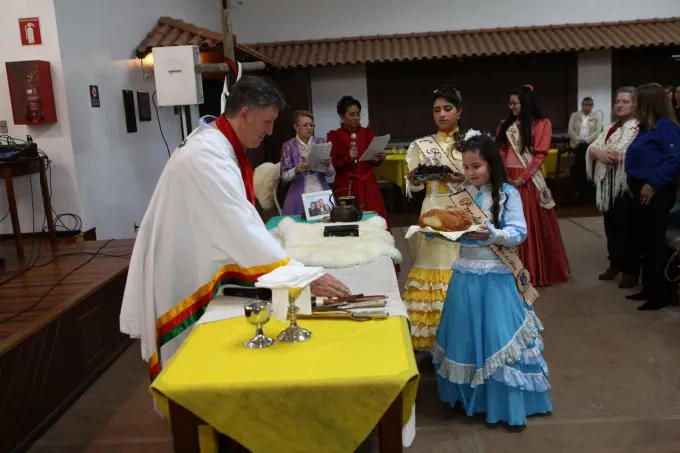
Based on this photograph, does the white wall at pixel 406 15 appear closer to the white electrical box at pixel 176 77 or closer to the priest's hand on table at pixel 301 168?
the white electrical box at pixel 176 77

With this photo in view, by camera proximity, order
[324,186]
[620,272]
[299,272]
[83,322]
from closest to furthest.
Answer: [299,272], [83,322], [324,186], [620,272]

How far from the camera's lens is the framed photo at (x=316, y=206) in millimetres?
3729

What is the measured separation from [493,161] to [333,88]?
7.61 m

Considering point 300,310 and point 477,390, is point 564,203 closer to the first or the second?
point 477,390

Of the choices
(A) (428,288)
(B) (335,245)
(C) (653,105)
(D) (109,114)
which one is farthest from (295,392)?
(D) (109,114)

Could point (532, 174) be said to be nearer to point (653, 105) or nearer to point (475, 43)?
point (653, 105)

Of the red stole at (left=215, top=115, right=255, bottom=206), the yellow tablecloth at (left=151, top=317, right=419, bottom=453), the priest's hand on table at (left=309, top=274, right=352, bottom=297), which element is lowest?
the yellow tablecloth at (left=151, top=317, right=419, bottom=453)

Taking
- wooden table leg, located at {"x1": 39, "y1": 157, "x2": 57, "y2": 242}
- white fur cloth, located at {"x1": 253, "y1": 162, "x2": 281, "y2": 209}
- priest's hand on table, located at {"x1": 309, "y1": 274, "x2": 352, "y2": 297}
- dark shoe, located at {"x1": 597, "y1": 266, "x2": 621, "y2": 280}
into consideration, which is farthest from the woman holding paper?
priest's hand on table, located at {"x1": 309, "y1": 274, "x2": 352, "y2": 297}

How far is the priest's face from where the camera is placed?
2.31 metres

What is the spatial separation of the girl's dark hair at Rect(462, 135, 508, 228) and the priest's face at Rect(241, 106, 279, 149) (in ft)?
3.02

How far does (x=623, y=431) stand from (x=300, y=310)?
1.75 metres

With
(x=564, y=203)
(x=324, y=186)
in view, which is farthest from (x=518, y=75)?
(x=324, y=186)

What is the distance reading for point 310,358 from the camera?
1.62 metres

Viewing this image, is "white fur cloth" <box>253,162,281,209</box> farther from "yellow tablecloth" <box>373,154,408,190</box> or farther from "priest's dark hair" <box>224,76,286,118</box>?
"yellow tablecloth" <box>373,154,408,190</box>
